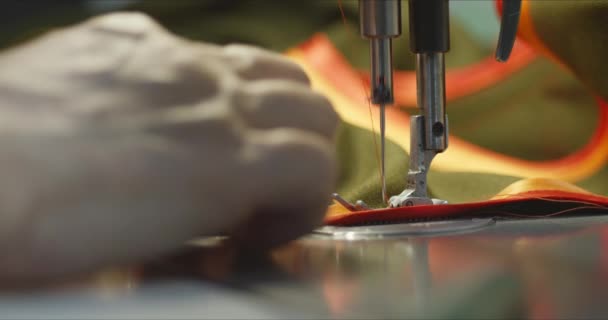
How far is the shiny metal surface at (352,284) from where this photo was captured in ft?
1.54

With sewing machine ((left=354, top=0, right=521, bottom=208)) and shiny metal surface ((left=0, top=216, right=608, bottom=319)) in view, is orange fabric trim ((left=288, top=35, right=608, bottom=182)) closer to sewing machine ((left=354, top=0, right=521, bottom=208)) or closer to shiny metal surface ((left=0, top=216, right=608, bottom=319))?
sewing machine ((left=354, top=0, right=521, bottom=208))

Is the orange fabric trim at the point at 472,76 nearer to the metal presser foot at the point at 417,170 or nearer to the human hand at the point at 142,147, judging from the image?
the metal presser foot at the point at 417,170

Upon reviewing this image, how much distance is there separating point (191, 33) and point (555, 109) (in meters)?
0.57

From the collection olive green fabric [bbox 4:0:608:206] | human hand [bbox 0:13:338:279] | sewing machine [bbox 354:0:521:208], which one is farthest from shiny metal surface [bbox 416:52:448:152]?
olive green fabric [bbox 4:0:608:206]

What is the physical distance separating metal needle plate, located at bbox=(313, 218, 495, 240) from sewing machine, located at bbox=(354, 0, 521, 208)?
83 millimetres

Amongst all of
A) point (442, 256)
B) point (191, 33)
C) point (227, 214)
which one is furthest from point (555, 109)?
point (227, 214)

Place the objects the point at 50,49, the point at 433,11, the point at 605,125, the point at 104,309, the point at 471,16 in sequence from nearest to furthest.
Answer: the point at 104,309 < the point at 50,49 < the point at 433,11 < the point at 605,125 < the point at 471,16

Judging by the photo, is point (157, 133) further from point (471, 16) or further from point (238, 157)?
point (471, 16)

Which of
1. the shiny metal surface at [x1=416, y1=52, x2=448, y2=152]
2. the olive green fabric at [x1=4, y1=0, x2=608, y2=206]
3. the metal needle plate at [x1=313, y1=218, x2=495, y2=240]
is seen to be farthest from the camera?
the olive green fabric at [x1=4, y1=0, x2=608, y2=206]

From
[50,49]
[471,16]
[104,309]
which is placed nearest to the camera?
[104,309]

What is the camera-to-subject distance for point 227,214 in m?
0.58

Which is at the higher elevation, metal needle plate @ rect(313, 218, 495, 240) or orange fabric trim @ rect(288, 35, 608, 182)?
orange fabric trim @ rect(288, 35, 608, 182)

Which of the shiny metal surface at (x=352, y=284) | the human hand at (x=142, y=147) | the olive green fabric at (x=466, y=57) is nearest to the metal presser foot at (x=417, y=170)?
the shiny metal surface at (x=352, y=284)

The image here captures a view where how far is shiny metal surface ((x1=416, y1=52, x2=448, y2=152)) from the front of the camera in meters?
0.88
